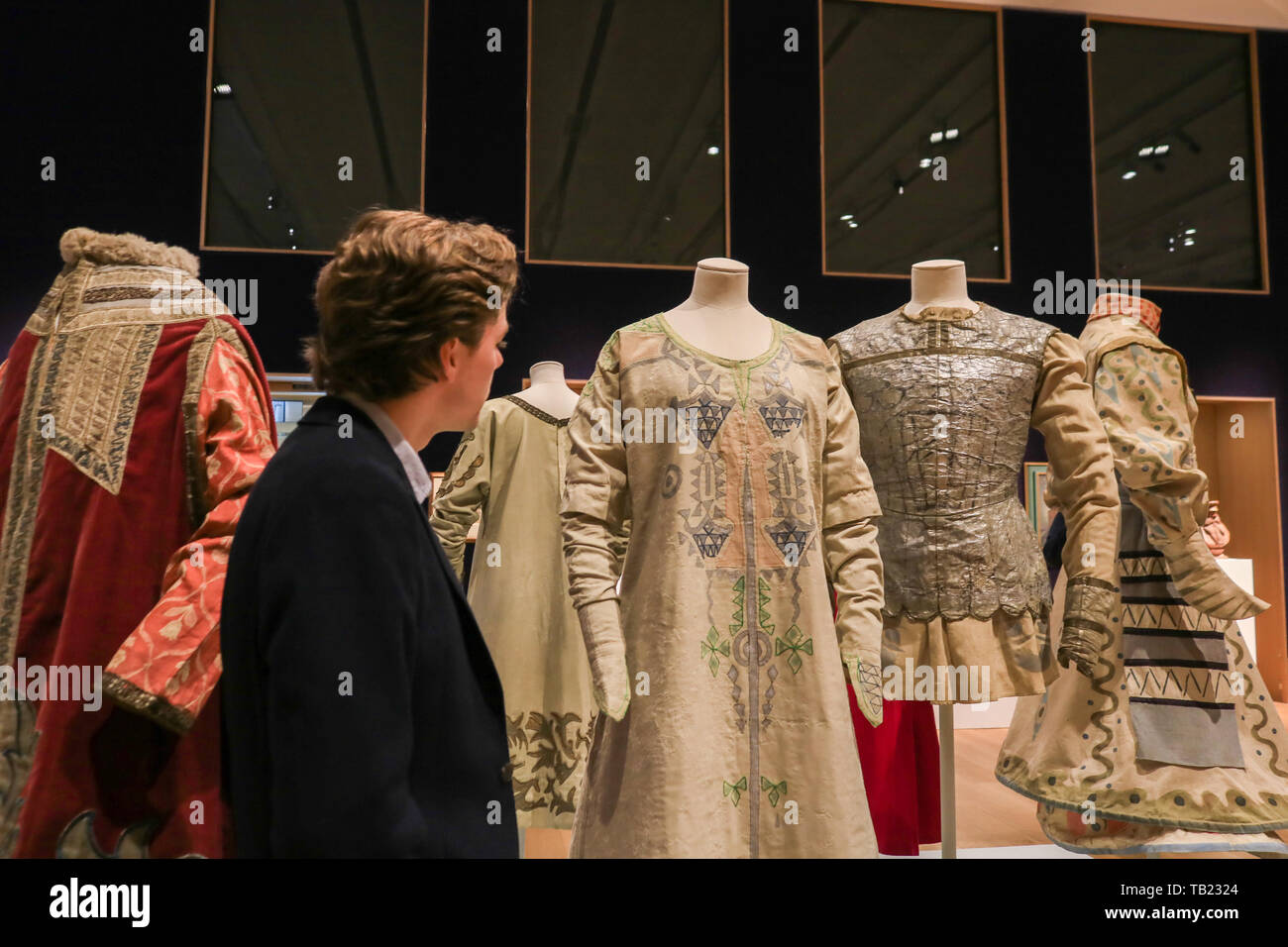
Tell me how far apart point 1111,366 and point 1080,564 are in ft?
2.43

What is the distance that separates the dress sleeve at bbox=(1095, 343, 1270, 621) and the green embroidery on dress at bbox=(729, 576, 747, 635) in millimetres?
1309

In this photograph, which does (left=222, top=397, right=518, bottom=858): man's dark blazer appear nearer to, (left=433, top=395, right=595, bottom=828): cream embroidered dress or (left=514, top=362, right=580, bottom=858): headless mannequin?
(left=433, top=395, right=595, bottom=828): cream embroidered dress

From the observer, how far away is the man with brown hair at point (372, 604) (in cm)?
84

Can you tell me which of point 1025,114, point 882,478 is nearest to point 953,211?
point 1025,114

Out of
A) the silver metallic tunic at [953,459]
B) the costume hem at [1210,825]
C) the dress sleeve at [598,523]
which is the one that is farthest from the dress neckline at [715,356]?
the costume hem at [1210,825]

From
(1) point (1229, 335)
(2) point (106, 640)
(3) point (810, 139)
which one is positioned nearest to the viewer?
(2) point (106, 640)

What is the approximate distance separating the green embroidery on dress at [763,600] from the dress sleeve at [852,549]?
0.15 m

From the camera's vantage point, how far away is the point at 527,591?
2.70 metres

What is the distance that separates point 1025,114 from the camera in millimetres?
5434

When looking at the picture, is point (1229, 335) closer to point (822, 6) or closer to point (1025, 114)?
point (1025, 114)

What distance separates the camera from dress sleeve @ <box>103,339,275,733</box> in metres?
1.24

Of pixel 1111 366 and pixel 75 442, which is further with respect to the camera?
pixel 1111 366

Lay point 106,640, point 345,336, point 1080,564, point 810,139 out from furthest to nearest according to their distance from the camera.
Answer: point 810,139, point 1080,564, point 106,640, point 345,336
